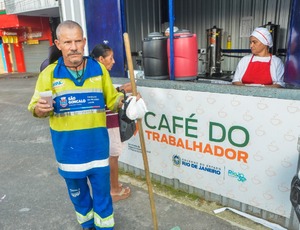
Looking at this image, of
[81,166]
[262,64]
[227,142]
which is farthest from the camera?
[262,64]

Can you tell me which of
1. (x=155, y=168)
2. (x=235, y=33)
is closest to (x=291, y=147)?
(x=155, y=168)

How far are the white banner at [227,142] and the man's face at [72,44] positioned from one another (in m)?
1.27

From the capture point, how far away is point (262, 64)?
3199mm

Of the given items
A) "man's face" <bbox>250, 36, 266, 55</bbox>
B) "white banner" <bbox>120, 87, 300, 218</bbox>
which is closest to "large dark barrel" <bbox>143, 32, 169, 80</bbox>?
"white banner" <bbox>120, 87, 300, 218</bbox>

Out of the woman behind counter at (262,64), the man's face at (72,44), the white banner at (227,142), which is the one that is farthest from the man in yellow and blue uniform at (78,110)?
the woman behind counter at (262,64)

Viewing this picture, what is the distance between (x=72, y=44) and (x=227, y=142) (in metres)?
1.79

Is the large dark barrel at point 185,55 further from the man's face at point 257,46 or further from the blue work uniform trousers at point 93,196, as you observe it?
the blue work uniform trousers at point 93,196

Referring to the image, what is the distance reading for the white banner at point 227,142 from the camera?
96.3 inches

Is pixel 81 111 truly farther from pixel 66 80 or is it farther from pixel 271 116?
pixel 271 116

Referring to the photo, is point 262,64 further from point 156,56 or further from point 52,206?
point 52,206

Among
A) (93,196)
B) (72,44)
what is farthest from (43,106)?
(93,196)

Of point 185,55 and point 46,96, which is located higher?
point 185,55

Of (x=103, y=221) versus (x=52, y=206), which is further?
(x=52, y=206)

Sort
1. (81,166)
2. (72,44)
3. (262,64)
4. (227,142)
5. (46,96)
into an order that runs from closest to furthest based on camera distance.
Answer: (46,96), (72,44), (81,166), (227,142), (262,64)
